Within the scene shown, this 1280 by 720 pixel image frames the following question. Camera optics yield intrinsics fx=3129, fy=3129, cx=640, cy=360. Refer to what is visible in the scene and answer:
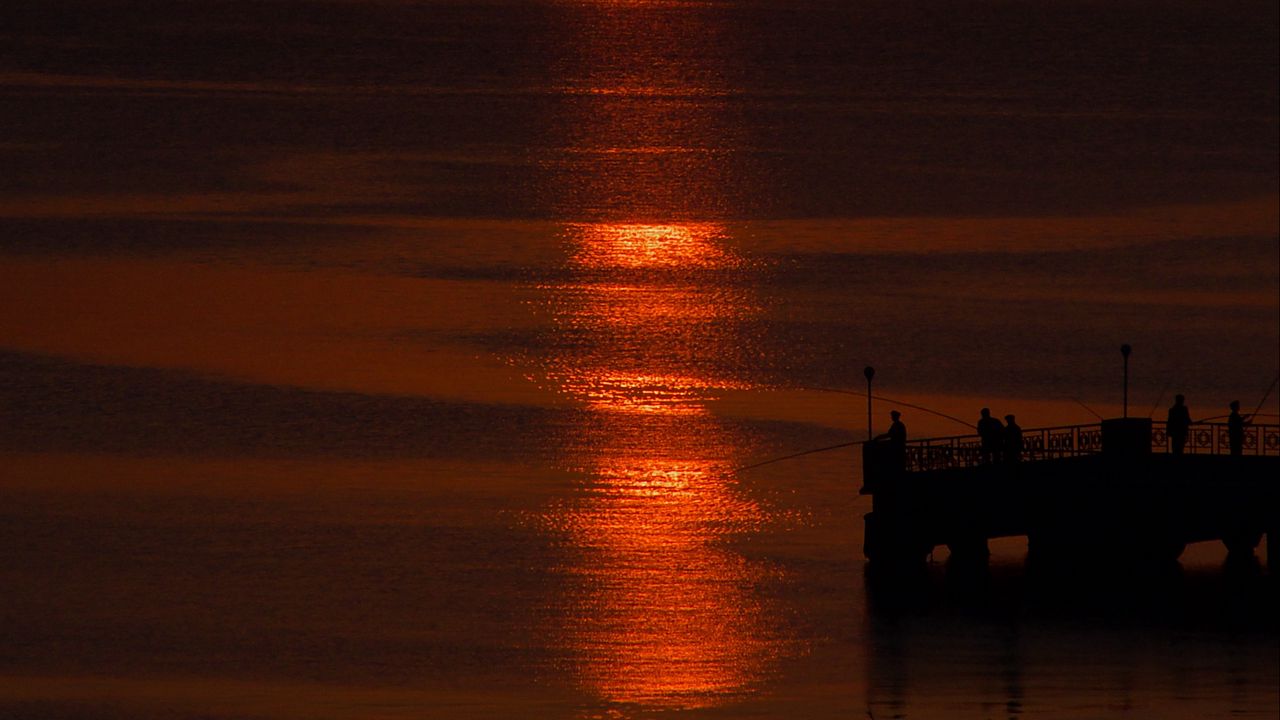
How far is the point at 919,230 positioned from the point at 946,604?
5363 centimetres

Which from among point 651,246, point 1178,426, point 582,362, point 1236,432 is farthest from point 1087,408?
point 651,246

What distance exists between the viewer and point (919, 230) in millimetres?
92375

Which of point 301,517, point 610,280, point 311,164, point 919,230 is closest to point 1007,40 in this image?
point 311,164

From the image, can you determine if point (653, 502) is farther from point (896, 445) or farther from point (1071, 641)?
point (1071, 641)

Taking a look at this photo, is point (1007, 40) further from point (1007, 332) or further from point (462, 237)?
point (1007, 332)

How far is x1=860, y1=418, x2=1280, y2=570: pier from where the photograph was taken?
1534 inches

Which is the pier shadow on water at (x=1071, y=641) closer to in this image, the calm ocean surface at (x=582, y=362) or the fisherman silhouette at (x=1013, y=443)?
the calm ocean surface at (x=582, y=362)

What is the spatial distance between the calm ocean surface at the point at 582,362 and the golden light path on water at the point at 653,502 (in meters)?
0.14

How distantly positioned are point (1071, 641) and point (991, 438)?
14.3 feet

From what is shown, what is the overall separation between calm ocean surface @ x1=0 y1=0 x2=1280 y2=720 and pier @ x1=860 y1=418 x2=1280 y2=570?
2.04 ft

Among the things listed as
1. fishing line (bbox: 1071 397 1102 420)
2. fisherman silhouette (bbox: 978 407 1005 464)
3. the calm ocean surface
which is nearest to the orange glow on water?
the calm ocean surface

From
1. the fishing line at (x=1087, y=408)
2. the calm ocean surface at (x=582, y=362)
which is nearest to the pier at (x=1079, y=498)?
the calm ocean surface at (x=582, y=362)

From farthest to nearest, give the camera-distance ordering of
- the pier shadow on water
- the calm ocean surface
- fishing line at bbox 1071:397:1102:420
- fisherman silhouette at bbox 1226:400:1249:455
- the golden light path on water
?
fishing line at bbox 1071:397:1102:420 < fisherman silhouette at bbox 1226:400:1249:455 < the golden light path on water < the calm ocean surface < the pier shadow on water

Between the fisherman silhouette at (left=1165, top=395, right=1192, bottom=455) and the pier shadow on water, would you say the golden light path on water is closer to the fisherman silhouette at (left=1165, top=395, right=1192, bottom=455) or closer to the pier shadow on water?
Answer: the pier shadow on water
